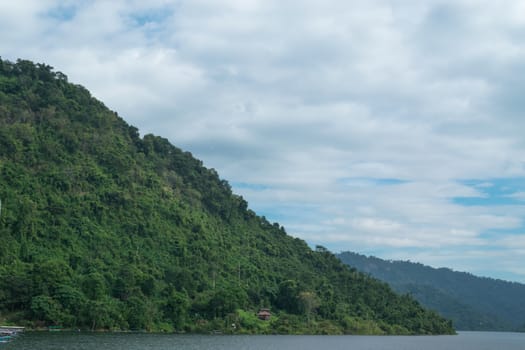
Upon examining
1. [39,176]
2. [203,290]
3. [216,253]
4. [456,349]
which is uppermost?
[39,176]

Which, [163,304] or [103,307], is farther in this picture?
[163,304]

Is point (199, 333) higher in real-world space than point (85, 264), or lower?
lower

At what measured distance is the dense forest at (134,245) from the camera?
82625mm

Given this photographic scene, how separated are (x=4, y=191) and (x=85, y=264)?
16855 mm

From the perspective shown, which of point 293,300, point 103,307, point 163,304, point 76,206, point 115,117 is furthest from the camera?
point 115,117

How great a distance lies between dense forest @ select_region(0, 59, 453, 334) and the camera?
82.6m

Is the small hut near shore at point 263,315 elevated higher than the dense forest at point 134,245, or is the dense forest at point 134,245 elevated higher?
the dense forest at point 134,245

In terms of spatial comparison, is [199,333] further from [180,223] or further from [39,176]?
[39,176]

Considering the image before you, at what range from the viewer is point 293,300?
111 meters

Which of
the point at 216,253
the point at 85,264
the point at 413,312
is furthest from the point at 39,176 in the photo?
the point at 413,312

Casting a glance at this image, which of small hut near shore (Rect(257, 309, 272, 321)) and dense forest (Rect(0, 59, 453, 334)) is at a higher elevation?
dense forest (Rect(0, 59, 453, 334))

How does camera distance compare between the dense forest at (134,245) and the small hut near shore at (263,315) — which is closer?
the dense forest at (134,245)

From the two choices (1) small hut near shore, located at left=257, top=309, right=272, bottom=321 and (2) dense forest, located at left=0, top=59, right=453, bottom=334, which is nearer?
(2) dense forest, located at left=0, top=59, right=453, bottom=334

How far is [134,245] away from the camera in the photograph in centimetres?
10200
